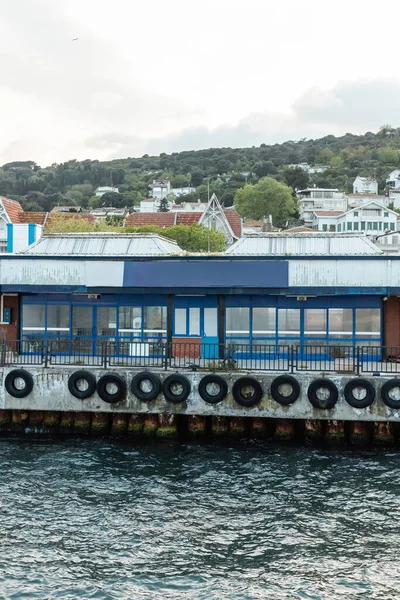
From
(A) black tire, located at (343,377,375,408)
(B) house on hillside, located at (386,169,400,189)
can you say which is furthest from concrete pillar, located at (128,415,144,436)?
(B) house on hillside, located at (386,169,400,189)

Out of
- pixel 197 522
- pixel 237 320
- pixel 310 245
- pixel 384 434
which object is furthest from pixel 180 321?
pixel 197 522

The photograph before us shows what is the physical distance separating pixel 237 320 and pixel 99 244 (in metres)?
7.87

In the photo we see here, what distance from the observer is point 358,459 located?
820 inches

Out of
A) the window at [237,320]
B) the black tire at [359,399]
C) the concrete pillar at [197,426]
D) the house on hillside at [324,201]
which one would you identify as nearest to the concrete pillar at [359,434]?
the black tire at [359,399]

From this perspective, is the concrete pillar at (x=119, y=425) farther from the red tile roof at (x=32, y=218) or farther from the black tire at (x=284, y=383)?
the red tile roof at (x=32, y=218)

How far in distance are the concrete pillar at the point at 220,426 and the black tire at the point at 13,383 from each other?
20.8 ft

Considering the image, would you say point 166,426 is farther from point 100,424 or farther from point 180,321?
point 180,321

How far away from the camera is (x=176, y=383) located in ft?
74.5

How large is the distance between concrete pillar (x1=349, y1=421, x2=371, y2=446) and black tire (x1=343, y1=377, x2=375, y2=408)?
887mm

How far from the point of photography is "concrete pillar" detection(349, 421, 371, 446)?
22.4 m

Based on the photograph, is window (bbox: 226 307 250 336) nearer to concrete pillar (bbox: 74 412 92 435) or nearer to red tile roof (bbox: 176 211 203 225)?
concrete pillar (bbox: 74 412 92 435)

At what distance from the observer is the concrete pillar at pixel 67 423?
23.9m

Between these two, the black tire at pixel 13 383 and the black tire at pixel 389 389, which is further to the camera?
the black tire at pixel 13 383

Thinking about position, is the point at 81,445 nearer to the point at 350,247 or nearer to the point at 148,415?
the point at 148,415
